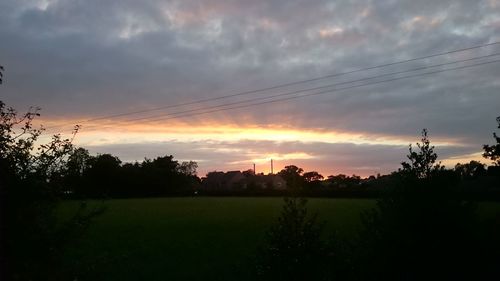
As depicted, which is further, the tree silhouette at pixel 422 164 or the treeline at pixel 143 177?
the treeline at pixel 143 177

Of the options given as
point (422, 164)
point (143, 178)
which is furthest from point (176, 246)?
point (143, 178)

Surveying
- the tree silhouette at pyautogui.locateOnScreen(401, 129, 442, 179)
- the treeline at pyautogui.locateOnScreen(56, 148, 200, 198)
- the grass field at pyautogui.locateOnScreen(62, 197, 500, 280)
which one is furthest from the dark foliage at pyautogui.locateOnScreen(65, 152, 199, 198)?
the tree silhouette at pyautogui.locateOnScreen(401, 129, 442, 179)

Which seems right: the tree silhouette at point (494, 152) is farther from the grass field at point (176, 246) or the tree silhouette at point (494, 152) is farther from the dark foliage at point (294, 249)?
the dark foliage at point (294, 249)

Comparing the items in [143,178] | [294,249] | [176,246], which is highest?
[143,178]

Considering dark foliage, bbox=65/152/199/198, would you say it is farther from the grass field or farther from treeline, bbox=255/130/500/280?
treeline, bbox=255/130/500/280

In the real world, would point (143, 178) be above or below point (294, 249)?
above

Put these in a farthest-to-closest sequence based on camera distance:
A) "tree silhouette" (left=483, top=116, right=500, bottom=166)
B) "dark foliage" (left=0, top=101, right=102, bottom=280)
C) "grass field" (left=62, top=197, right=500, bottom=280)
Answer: "tree silhouette" (left=483, top=116, right=500, bottom=166) < "grass field" (left=62, top=197, right=500, bottom=280) < "dark foliage" (left=0, top=101, right=102, bottom=280)

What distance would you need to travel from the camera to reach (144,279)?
2173 cm

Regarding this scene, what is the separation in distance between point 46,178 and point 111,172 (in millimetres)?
118648

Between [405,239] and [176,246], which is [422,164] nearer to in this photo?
[405,239]

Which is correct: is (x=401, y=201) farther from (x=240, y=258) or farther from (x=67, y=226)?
(x=240, y=258)

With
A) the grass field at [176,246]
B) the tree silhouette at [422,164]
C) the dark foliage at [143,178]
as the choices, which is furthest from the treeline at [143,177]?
the tree silhouette at [422,164]

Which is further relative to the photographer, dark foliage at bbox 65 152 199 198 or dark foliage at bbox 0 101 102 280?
dark foliage at bbox 65 152 199 198

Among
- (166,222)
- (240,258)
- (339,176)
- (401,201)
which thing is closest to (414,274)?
(401,201)
